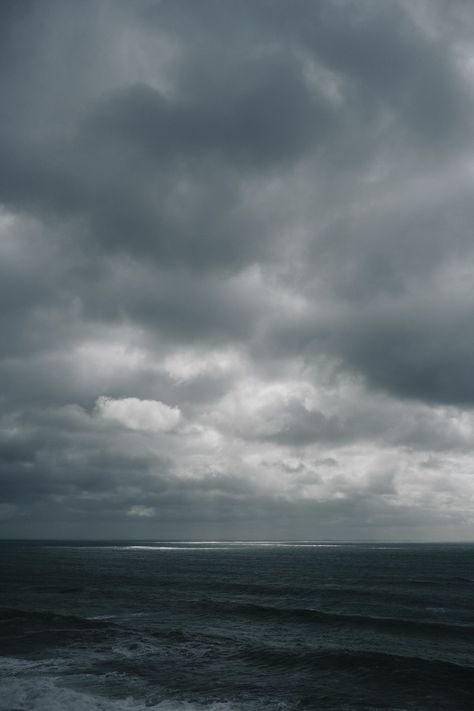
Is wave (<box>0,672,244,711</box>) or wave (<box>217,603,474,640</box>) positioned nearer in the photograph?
wave (<box>0,672,244,711</box>)

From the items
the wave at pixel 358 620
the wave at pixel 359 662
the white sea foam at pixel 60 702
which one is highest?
the white sea foam at pixel 60 702

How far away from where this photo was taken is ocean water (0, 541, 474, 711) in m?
27.7

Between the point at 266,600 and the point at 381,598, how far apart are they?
16.0 m

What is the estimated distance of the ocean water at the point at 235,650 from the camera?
27703 mm

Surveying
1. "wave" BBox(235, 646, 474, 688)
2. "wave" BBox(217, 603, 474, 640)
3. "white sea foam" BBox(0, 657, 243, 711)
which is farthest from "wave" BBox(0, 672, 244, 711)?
"wave" BBox(217, 603, 474, 640)

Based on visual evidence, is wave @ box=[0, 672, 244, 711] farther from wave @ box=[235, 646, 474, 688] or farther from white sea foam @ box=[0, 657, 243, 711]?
wave @ box=[235, 646, 474, 688]

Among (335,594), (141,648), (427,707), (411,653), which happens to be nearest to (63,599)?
(141,648)

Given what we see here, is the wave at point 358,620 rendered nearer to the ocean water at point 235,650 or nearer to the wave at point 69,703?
the ocean water at point 235,650

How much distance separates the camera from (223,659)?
35844 mm

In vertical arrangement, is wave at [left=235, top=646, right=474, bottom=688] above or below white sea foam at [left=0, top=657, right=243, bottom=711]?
below

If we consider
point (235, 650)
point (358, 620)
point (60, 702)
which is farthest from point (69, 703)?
point (358, 620)

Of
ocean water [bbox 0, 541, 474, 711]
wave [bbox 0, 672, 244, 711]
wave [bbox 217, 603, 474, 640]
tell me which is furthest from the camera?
wave [bbox 217, 603, 474, 640]

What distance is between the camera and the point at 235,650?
127ft

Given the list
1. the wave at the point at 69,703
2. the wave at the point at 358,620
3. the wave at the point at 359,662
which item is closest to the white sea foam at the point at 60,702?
the wave at the point at 69,703
